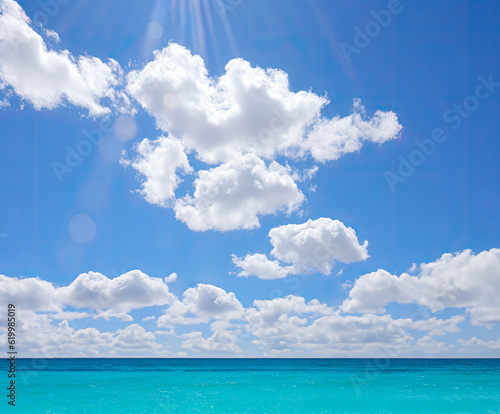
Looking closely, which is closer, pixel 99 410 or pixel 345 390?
pixel 99 410

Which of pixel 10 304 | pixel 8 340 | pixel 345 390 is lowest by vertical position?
pixel 345 390

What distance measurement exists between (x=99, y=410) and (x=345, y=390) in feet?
80.6

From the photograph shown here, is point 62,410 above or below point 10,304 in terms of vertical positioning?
below

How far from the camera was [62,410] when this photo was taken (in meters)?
29.6

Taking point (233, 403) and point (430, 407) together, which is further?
point (233, 403)

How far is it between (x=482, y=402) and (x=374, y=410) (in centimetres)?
1102

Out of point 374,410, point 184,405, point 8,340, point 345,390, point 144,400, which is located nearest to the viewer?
point 8,340

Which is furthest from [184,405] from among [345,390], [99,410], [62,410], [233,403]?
[345,390]

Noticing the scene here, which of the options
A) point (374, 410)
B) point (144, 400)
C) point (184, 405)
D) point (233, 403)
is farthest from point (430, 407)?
point (144, 400)

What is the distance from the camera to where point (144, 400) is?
34219 millimetres

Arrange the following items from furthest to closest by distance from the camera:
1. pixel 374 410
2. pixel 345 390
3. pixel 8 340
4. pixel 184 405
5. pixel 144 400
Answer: pixel 345 390
pixel 144 400
pixel 184 405
pixel 374 410
pixel 8 340

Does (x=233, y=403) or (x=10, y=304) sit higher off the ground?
(x=10, y=304)

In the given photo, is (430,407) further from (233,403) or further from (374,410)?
(233,403)

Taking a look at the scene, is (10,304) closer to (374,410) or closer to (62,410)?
(62,410)
